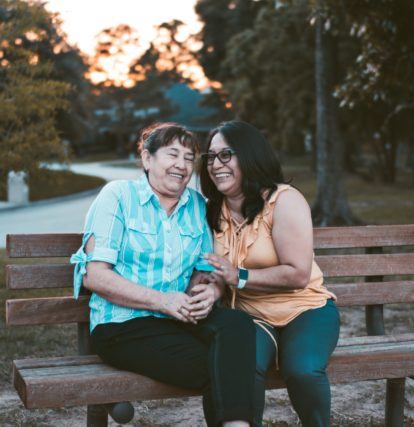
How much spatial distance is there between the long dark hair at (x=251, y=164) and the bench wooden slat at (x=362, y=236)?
59 centimetres

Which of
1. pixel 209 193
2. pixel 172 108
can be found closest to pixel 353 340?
pixel 209 193

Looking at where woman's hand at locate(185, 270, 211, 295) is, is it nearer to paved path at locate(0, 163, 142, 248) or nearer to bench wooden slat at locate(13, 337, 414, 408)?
bench wooden slat at locate(13, 337, 414, 408)

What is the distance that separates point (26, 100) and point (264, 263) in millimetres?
5653

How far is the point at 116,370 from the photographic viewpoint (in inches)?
127

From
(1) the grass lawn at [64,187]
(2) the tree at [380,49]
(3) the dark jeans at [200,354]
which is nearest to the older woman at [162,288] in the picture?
(3) the dark jeans at [200,354]

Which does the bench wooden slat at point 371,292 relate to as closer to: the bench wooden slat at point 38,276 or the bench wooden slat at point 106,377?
the bench wooden slat at point 106,377

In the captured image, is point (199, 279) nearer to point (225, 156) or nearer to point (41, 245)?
point (225, 156)

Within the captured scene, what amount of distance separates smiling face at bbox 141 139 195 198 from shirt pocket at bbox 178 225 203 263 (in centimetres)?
18

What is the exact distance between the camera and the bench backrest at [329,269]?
11.6 feet

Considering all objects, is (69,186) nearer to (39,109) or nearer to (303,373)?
(39,109)

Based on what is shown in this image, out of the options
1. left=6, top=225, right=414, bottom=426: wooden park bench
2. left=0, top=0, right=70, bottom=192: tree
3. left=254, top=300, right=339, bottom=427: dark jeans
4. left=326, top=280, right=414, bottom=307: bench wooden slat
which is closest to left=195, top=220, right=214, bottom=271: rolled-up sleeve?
left=254, top=300, right=339, bottom=427: dark jeans

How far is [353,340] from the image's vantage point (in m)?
3.89

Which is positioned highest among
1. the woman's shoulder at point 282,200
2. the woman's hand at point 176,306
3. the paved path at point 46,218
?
the woman's shoulder at point 282,200

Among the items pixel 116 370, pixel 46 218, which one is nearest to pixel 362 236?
pixel 116 370
